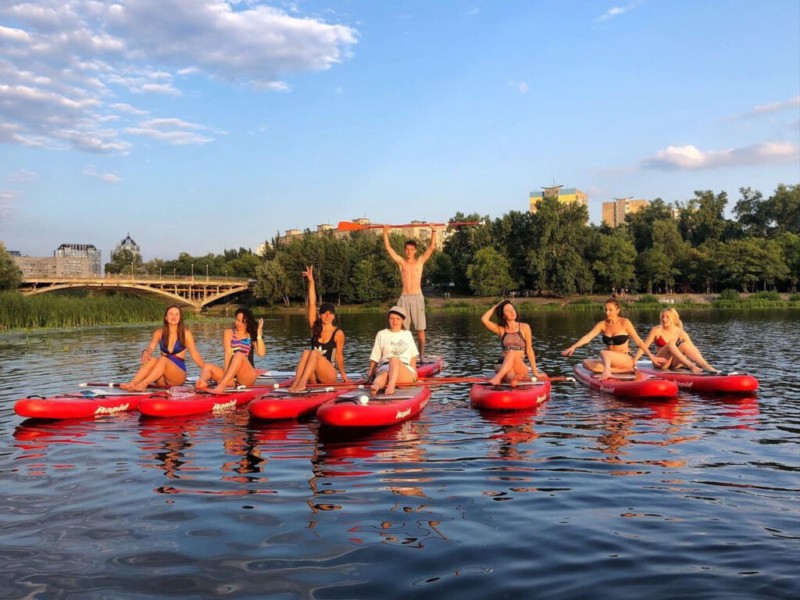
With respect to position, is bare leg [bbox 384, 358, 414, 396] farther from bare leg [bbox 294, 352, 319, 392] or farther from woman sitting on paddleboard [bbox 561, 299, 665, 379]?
woman sitting on paddleboard [bbox 561, 299, 665, 379]

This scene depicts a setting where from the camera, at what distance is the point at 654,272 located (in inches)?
3297

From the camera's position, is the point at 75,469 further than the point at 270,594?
Yes

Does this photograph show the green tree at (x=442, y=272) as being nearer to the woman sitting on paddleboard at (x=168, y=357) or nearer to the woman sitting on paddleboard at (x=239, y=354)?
the woman sitting on paddleboard at (x=239, y=354)

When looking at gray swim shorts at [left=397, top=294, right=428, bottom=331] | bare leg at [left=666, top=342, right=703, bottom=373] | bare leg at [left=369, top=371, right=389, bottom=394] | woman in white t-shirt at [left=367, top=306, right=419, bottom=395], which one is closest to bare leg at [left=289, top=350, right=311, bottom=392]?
woman in white t-shirt at [left=367, top=306, right=419, bottom=395]

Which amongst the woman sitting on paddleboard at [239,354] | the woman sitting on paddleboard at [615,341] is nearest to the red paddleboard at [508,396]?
the woman sitting on paddleboard at [615,341]

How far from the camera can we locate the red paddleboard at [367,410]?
9.07 m

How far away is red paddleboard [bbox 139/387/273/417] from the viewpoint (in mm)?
10508

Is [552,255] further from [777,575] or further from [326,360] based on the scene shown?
[777,575]

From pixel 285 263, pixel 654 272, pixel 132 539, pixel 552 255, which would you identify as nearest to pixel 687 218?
pixel 654 272

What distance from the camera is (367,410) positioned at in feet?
30.2

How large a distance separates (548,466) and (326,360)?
5.40 meters

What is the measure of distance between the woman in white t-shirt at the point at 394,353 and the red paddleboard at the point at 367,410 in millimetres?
586

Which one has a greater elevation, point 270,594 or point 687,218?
point 687,218

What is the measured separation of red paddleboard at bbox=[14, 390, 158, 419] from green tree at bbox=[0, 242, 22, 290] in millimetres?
68861
